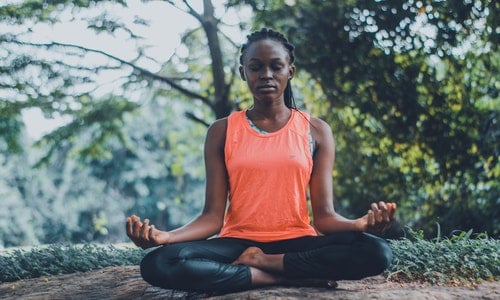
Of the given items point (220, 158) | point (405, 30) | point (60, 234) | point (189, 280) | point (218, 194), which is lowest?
point (60, 234)

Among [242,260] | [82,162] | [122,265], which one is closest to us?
[242,260]

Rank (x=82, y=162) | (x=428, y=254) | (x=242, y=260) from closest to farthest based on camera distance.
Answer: (x=242, y=260) < (x=428, y=254) < (x=82, y=162)

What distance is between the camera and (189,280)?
310 centimetres

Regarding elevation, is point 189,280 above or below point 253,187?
below

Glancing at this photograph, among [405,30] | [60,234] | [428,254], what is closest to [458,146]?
[405,30]

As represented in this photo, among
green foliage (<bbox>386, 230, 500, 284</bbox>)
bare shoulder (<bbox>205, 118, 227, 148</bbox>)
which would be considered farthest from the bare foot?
green foliage (<bbox>386, 230, 500, 284</bbox>)

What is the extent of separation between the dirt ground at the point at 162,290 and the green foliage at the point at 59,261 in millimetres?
194

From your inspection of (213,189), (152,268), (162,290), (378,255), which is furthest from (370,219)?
(162,290)

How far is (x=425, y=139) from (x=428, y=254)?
9.87 feet

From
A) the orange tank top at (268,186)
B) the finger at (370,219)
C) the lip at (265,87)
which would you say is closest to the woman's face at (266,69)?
the lip at (265,87)

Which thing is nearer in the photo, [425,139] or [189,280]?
[189,280]

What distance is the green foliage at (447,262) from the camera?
375 centimetres

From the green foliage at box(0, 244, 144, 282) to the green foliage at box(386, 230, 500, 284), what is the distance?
240 centimetres

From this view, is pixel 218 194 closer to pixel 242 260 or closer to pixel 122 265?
pixel 242 260
